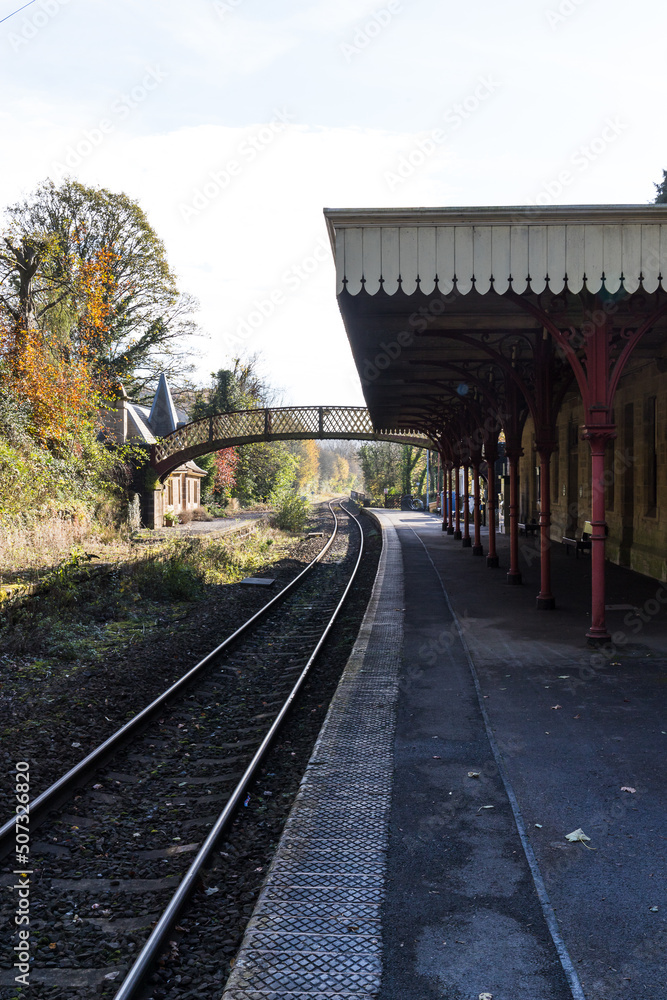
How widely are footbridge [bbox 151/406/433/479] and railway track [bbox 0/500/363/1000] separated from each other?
23.8 m

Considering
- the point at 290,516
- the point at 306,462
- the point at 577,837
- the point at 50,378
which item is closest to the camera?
the point at 577,837

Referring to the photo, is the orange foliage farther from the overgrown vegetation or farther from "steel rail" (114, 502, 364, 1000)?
"steel rail" (114, 502, 364, 1000)

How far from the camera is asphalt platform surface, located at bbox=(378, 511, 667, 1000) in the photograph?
2920 mm

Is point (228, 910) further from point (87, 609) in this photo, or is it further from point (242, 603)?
point (242, 603)

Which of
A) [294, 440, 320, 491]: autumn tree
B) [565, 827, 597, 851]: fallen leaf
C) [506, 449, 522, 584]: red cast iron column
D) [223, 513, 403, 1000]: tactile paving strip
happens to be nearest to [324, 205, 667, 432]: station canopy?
[223, 513, 403, 1000]: tactile paving strip

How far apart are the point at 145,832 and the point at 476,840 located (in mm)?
2168

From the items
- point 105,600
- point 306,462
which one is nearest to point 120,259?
point 105,600

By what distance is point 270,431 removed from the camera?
3316 centimetres

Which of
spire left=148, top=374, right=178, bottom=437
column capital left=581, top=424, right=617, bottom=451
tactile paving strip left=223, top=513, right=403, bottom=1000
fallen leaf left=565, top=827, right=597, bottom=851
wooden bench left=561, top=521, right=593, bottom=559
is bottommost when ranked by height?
tactile paving strip left=223, top=513, right=403, bottom=1000

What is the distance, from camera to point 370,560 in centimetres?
2219

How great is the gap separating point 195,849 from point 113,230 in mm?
36225

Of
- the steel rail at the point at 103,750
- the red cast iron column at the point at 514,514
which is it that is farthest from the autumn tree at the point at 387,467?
the steel rail at the point at 103,750

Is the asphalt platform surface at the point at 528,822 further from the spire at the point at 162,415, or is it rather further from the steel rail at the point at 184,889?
the spire at the point at 162,415

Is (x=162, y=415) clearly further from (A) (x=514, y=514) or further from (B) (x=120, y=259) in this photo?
(A) (x=514, y=514)
